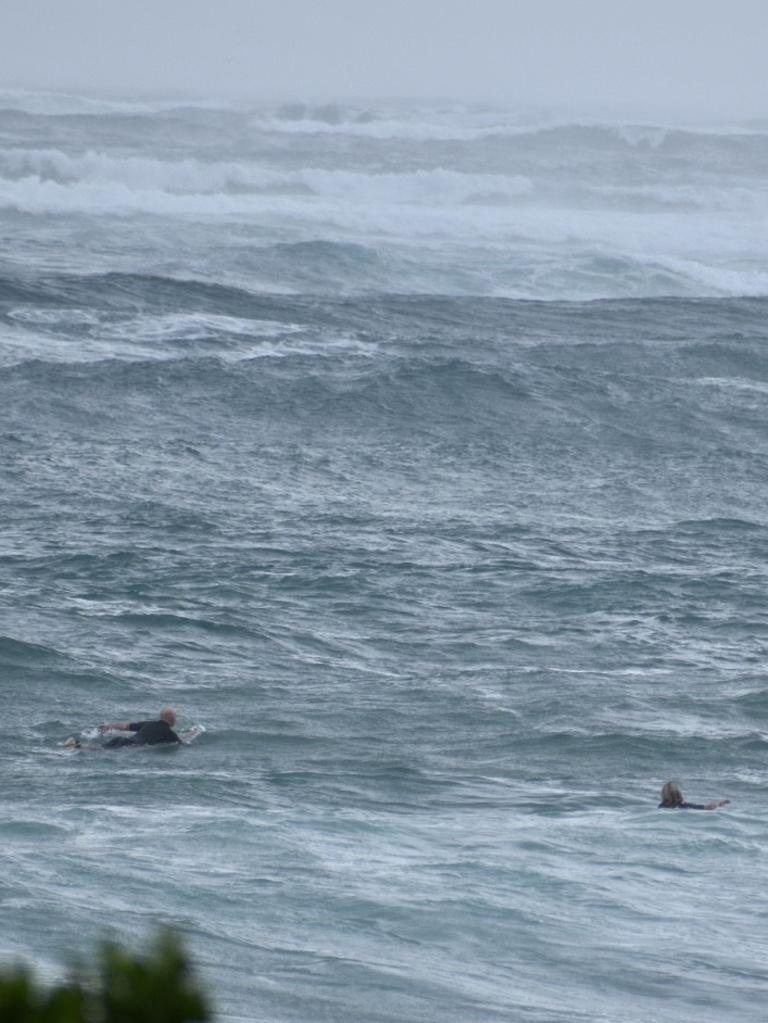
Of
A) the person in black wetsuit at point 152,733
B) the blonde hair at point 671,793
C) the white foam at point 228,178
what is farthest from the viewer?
the white foam at point 228,178

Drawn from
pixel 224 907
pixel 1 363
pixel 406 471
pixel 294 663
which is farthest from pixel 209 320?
pixel 224 907

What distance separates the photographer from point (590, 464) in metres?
24.5

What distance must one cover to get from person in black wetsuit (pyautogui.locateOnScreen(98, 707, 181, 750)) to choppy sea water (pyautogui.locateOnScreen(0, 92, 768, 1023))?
275mm

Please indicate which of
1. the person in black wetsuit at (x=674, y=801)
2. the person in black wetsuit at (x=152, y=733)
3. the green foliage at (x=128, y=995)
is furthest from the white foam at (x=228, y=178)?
the green foliage at (x=128, y=995)

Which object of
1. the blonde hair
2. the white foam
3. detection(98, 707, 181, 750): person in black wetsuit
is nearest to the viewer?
the blonde hair

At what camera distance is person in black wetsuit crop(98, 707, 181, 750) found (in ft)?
44.4

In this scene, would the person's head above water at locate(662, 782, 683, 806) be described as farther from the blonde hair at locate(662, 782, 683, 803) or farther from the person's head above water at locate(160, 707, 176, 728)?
the person's head above water at locate(160, 707, 176, 728)

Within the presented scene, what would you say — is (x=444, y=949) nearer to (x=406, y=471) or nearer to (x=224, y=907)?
(x=224, y=907)

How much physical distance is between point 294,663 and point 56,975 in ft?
26.4

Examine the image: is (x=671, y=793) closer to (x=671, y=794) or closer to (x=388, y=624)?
(x=671, y=794)

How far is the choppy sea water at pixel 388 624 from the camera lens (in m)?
9.93

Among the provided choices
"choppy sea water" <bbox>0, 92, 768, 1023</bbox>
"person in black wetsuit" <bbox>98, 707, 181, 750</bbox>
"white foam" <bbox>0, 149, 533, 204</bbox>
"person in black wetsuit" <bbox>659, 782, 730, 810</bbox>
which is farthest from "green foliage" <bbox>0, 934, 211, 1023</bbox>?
"white foam" <bbox>0, 149, 533, 204</bbox>

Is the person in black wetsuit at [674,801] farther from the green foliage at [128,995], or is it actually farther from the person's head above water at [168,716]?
the green foliage at [128,995]

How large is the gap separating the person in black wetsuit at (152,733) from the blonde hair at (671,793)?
13.2ft
